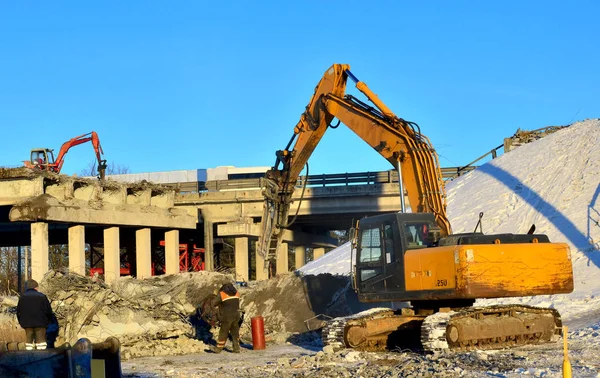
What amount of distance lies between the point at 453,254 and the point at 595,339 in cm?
320

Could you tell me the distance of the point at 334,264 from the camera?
29875 mm

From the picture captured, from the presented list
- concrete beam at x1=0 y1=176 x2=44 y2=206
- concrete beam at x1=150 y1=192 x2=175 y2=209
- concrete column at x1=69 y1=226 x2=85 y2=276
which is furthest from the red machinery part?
concrete beam at x1=150 y1=192 x2=175 y2=209

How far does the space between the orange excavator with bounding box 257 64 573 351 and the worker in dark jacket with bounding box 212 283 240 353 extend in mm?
2364

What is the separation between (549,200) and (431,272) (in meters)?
15.0

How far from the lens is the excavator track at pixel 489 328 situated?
14.8 m

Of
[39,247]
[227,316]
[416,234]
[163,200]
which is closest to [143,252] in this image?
[163,200]

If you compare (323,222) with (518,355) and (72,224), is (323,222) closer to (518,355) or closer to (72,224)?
(72,224)

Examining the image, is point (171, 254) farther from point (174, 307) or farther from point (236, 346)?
point (236, 346)

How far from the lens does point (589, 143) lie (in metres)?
33.3

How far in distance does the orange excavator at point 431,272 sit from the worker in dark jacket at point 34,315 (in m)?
5.36

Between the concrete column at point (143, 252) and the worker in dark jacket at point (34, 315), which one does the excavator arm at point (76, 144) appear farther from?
the worker in dark jacket at point (34, 315)

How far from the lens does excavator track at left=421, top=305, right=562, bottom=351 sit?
14797 millimetres

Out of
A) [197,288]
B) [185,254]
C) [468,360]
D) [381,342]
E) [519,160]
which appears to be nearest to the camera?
[468,360]

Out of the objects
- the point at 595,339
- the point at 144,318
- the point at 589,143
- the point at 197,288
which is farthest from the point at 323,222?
the point at 595,339
